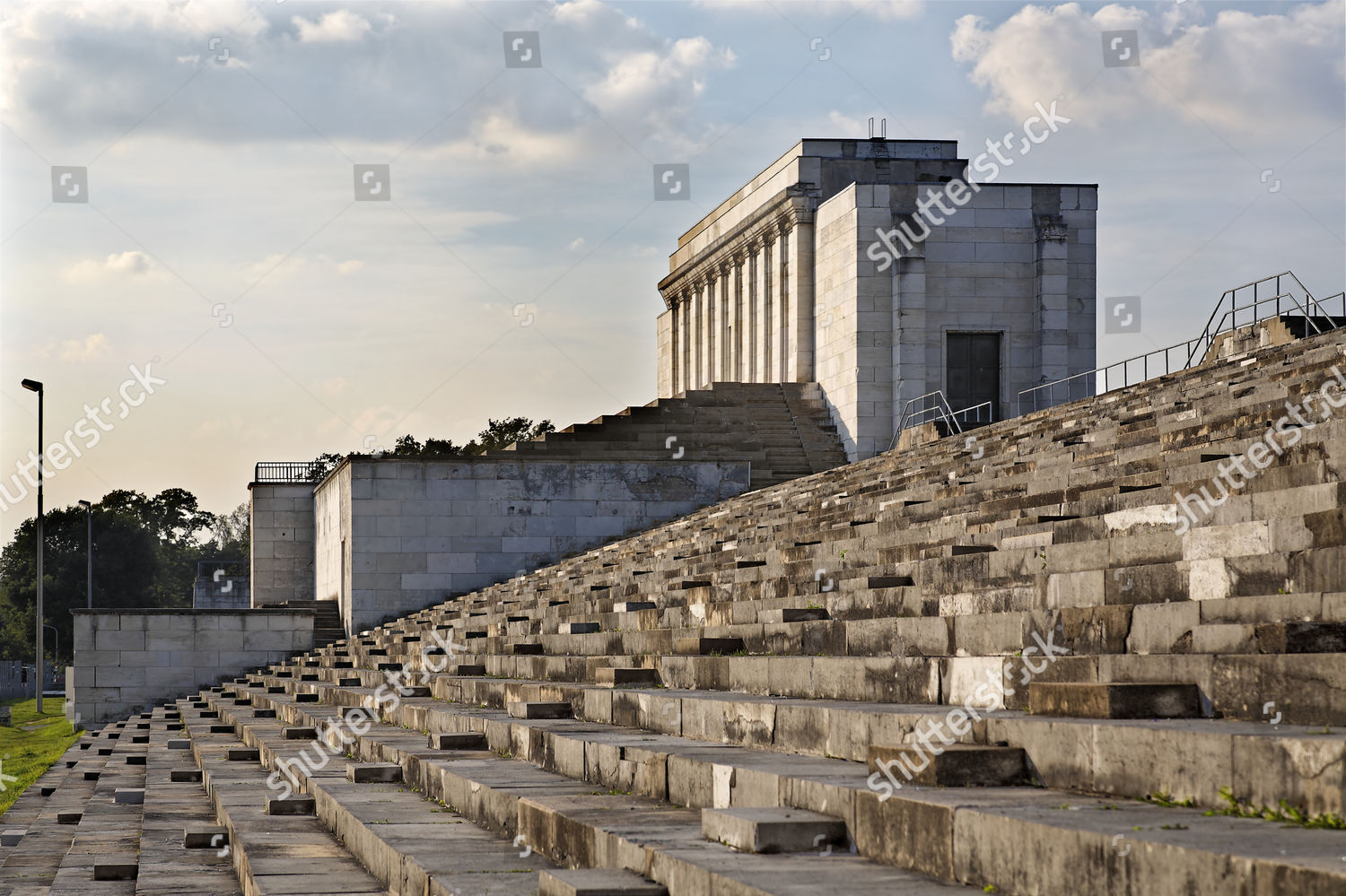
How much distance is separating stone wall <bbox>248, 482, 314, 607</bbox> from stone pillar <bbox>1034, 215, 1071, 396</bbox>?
18429mm

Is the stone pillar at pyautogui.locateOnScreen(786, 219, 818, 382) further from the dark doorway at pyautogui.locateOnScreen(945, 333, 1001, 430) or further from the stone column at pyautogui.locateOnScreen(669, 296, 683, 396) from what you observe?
the stone column at pyautogui.locateOnScreen(669, 296, 683, 396)

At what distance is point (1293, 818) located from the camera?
344 centimetres

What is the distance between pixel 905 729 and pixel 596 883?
132 cm

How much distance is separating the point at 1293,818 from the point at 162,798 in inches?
360

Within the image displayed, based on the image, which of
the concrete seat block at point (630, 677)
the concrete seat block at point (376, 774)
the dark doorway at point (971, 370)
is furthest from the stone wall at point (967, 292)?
the concrete seat block at point (376, 774)

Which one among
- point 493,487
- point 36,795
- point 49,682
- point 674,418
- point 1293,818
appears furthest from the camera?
point 49,682

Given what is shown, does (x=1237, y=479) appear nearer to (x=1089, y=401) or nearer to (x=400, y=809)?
(x=400, y=809)

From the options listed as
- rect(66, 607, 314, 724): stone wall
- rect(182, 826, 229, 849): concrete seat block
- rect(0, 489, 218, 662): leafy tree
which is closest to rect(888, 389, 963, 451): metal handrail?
rect(66, 607, 314, 724): stone wall

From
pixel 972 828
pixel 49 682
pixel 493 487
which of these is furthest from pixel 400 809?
pixel 49 682

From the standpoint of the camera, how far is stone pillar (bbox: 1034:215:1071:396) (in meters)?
32.9

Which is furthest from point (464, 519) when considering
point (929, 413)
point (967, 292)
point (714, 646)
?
point (714, 646)

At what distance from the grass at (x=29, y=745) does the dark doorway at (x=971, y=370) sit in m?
20.0

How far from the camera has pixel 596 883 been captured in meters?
4.44

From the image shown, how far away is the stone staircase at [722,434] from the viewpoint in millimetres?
30203
